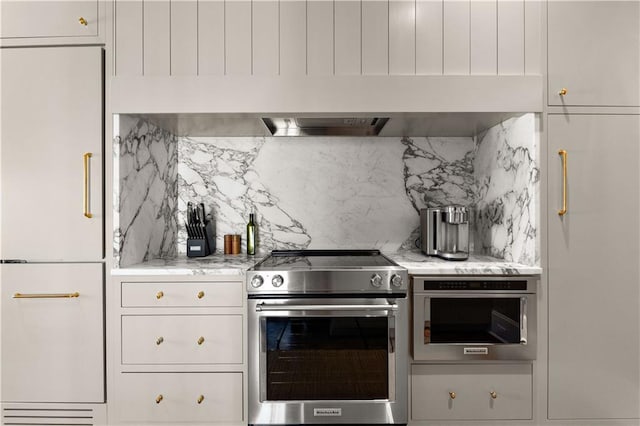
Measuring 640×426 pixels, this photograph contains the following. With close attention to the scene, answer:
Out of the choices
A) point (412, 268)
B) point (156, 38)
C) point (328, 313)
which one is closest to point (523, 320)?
point (412, 268)

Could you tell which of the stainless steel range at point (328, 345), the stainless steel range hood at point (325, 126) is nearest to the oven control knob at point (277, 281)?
the stainless steel range at point (328, 345)

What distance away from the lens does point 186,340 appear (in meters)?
1.94

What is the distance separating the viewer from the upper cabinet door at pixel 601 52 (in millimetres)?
1955

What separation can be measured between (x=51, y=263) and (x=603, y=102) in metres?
2.84

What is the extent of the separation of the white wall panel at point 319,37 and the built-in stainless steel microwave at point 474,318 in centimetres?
115

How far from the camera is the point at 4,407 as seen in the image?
2.01 m

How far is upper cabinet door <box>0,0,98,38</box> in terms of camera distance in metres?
1.99

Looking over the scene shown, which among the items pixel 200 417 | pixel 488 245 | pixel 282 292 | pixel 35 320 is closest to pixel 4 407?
pixel 35 320

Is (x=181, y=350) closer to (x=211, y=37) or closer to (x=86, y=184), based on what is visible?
(x=86, y=184)

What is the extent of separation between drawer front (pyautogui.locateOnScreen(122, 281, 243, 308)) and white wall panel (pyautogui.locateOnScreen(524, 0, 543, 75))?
1.79 metres

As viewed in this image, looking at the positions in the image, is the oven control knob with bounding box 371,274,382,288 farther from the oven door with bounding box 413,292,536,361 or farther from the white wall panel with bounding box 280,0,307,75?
the white wall panel with bounding box 280,0,307,75

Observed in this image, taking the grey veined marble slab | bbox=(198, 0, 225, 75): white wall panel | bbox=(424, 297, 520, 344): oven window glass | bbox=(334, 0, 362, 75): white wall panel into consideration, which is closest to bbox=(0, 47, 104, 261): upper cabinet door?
bbox=(198, 0, 225, 75): white wall panel

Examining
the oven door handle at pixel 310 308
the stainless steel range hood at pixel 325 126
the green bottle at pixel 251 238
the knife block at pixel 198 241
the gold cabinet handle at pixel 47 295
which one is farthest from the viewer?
the green bottle at pixel 251 238

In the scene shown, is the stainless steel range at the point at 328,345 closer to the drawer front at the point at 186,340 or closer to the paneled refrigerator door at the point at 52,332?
the drawer front at the point at 186,340
